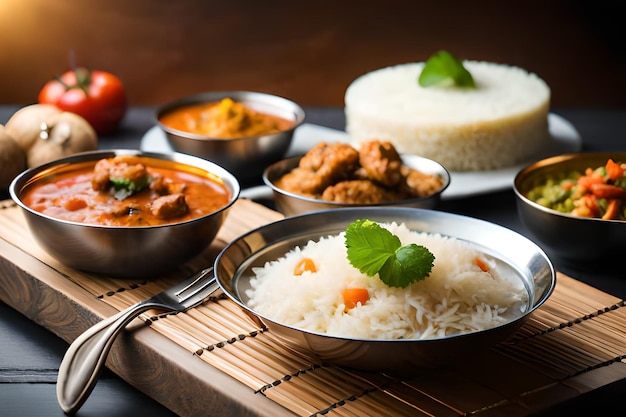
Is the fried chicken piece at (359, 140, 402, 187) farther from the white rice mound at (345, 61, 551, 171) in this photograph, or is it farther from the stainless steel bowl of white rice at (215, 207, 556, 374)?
the white rice mound at (345, 61, 551, 171)

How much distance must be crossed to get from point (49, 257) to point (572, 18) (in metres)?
3.73

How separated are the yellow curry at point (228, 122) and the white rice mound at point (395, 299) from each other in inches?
64.1

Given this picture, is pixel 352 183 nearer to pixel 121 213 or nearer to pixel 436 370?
pixel 121 213

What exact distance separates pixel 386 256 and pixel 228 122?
1925 millimetres

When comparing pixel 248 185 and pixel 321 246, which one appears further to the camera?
pixel 248 185

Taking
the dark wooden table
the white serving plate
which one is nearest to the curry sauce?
the dark wooden table

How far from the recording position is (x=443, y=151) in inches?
156

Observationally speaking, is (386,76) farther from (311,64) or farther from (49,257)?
(49,257)

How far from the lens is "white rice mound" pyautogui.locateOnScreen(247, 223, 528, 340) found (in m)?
2.04

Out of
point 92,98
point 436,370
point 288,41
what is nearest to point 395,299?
point 436,370

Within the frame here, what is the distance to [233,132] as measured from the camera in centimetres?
387

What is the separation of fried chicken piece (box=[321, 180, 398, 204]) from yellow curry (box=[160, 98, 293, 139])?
0.90 metres

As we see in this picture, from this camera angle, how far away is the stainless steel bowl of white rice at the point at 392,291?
77.9 inches

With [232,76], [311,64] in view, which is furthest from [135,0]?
[311,64]
